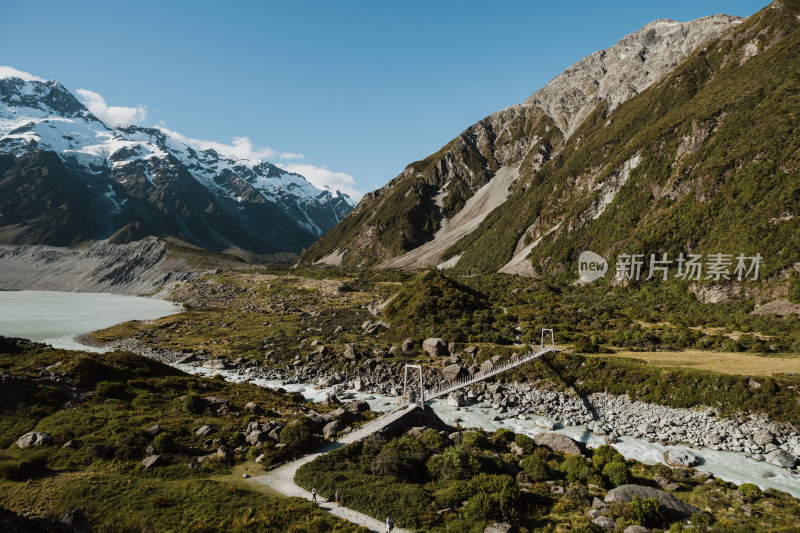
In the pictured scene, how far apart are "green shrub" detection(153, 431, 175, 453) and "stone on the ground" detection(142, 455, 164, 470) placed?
39.8 inches

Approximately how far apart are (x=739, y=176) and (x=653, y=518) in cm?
9672

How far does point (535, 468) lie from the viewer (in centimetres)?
2709

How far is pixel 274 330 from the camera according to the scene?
269ft

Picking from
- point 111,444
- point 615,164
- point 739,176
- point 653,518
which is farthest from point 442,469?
point 615,164

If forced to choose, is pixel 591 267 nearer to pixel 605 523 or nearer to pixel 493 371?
pixel 493 371

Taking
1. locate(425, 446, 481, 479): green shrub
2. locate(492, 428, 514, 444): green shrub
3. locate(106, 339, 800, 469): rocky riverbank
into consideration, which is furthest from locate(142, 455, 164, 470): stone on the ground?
locate(106, 339, 800, 469): rocky riverbank

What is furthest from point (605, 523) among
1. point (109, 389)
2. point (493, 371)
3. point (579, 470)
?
point (109, 389)

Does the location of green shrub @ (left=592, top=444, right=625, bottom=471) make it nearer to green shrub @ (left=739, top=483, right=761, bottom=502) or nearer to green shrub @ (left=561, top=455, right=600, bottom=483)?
green shrub @ (left=561, top=455, right=600, bottom=483)

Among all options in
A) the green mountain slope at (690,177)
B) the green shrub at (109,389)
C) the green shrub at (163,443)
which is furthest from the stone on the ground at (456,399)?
the green mountain slope at (690,177)

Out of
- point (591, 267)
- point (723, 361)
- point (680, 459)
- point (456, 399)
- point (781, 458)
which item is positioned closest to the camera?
point (781, 458)

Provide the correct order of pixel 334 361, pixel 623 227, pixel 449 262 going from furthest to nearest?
pixel 449 262, pixel 623 227, pixel 334 361

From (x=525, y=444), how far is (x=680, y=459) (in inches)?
489

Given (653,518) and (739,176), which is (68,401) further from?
(739,176)

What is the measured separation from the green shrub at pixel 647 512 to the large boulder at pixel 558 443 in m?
10.4
